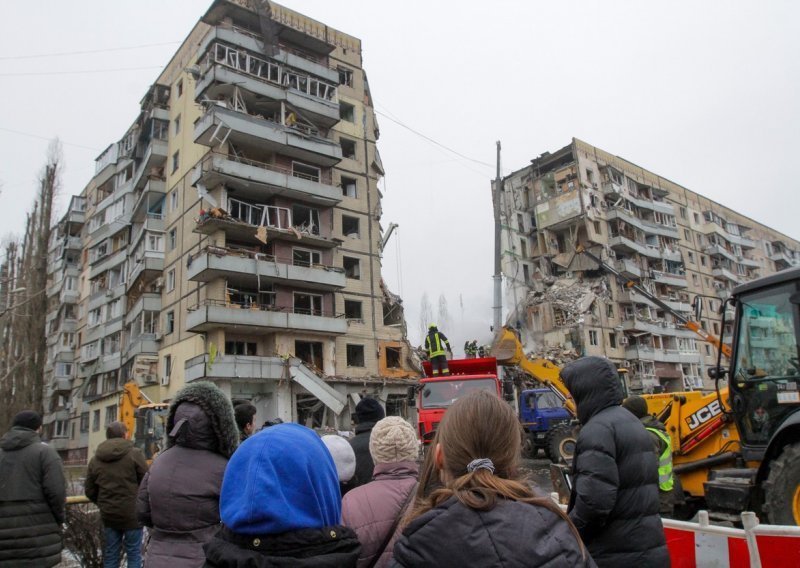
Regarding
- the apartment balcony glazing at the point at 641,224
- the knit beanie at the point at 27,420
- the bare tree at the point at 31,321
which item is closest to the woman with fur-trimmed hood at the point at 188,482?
the knit beanie at the point at 27,420

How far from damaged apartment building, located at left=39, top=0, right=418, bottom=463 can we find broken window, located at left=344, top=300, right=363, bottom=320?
11 cm

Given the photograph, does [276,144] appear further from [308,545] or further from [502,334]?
[308,545]

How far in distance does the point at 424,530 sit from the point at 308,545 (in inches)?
18.1

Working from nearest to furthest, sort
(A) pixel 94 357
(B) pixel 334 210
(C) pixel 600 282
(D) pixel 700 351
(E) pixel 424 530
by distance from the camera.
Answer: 1. (E) pixel 424 530
2. (B) pixel 334 210
3. (A) pixel 94 357
4. (C) pixel 600 282
5. (D) pixel 700 351

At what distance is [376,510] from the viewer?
2.59m

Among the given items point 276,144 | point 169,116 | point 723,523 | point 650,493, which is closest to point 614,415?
point 650,493

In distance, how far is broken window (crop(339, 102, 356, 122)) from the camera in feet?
119

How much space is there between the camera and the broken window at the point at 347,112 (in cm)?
3641

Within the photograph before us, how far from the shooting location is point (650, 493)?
3.14m

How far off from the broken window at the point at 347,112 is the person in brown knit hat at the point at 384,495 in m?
35.6

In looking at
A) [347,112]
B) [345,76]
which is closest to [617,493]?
[347,112]

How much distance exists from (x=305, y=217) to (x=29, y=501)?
91.6ft

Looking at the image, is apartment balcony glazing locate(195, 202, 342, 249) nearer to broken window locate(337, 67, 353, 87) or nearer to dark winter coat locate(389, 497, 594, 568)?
broken window locate(337, 67, 353, 87)

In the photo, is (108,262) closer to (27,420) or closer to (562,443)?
(562,443)
